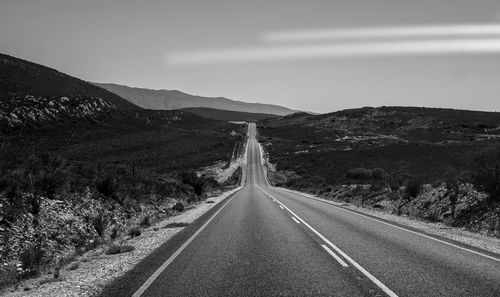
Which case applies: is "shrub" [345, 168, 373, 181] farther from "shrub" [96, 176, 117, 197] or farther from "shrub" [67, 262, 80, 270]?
"shrub" [67, 262, 80, 270]

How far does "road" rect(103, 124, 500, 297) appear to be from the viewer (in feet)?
20.8

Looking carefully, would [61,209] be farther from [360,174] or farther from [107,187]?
[360,174]

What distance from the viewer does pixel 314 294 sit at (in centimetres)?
605

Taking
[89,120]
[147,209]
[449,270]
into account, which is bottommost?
[147,209]

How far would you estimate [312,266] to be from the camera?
8000 millimetres

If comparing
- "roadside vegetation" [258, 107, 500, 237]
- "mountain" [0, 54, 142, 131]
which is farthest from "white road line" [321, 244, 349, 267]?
"mountain" [0, 54, 142, 131]

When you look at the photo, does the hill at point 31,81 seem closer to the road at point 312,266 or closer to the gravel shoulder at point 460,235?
the road at point 312,266

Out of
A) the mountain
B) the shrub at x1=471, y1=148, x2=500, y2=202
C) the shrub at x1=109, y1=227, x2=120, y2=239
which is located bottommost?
the shrub at x1=109, y1=227, x2=120, y2=239

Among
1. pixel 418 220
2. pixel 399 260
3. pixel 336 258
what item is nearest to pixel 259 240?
pixel 336 258

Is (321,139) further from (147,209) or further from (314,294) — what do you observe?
(314,294)

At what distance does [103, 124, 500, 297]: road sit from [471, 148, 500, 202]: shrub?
190 inches

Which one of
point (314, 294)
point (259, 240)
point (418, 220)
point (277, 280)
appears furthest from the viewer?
point (418, 220)

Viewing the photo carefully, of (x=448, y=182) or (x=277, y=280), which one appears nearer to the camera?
(x=277, y=280)

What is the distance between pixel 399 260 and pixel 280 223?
22.8 ft
